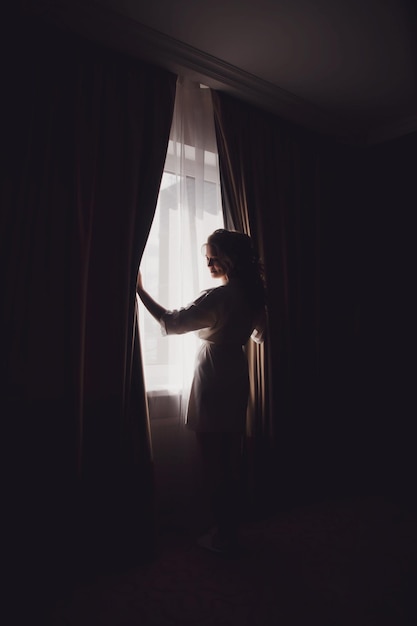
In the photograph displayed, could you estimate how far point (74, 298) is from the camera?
1782 mm

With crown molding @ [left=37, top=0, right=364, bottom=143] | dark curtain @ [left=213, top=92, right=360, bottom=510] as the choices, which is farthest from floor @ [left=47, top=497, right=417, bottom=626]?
crown molding @ [left=37, top=0, right=364, bottom=143]

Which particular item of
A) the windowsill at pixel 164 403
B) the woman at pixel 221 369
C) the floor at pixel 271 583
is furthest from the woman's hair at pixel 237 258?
the floor at pixel 271 583

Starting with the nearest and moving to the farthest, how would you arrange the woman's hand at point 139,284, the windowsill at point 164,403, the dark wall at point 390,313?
1. the woman's hand at point 139,284
2. the windowsill at point 164,403
3. the dark wall at point 390,313

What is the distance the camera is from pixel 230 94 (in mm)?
2467

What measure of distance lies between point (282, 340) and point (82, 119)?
1635mm

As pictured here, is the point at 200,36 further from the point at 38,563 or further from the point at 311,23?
the point at 38,563

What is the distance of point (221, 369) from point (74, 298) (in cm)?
73

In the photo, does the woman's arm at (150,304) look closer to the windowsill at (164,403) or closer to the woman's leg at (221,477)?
the windowsill at (164,403)

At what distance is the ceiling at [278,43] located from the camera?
187 centimetres

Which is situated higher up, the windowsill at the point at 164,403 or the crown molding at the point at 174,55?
the crown molding at the point at 174,55

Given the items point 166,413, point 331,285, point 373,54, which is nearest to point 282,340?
point 331,285

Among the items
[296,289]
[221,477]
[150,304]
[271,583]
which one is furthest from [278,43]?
[271,583]

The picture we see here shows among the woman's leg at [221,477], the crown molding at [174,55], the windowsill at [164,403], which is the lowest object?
the woman's leg at [221,477]

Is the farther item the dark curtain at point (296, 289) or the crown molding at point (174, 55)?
the dark curtain at point (296, 289)
